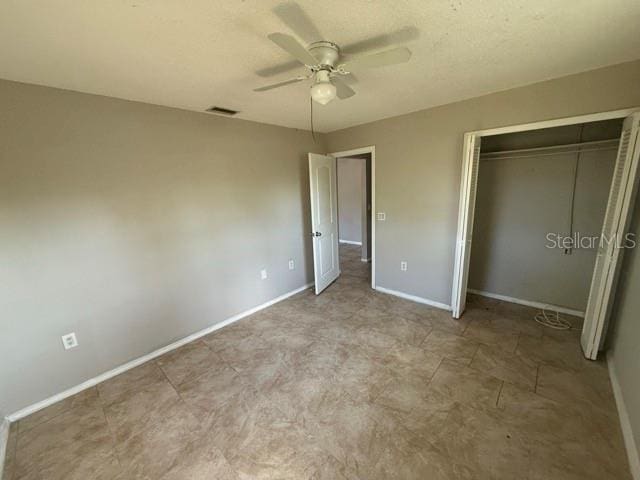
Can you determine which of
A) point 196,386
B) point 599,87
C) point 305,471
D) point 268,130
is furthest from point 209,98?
point 599,87

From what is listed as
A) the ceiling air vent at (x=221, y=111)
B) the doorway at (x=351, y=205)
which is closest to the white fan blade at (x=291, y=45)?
the ceiling air vent at (x=221, y=111)

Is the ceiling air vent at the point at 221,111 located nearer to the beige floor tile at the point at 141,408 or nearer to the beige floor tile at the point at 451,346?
the beige floor tile at the point at 141,408

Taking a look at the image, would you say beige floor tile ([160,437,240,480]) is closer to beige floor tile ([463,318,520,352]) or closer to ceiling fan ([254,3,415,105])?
ceiling fan ([254,3,415,105])

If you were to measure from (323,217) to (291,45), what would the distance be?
104 inches

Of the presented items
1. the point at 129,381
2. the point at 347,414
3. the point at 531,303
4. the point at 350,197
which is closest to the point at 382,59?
the point at 347,414

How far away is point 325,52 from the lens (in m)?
1.43

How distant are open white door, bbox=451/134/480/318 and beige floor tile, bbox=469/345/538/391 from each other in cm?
61

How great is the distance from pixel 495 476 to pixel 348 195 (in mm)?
5831

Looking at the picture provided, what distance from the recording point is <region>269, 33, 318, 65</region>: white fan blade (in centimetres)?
108

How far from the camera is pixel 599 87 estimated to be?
1.98m

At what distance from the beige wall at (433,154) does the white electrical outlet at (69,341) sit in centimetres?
323

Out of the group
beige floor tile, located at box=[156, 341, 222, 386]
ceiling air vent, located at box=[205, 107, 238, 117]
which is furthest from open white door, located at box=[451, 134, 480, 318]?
beige floor tile, located at box=[156, 341, 222, 386]

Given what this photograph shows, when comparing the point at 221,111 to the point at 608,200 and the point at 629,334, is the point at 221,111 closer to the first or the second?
the point at 608,200

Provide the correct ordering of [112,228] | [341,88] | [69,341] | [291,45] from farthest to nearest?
[112,228] → [69,341] → [341,88] → [291,45]
